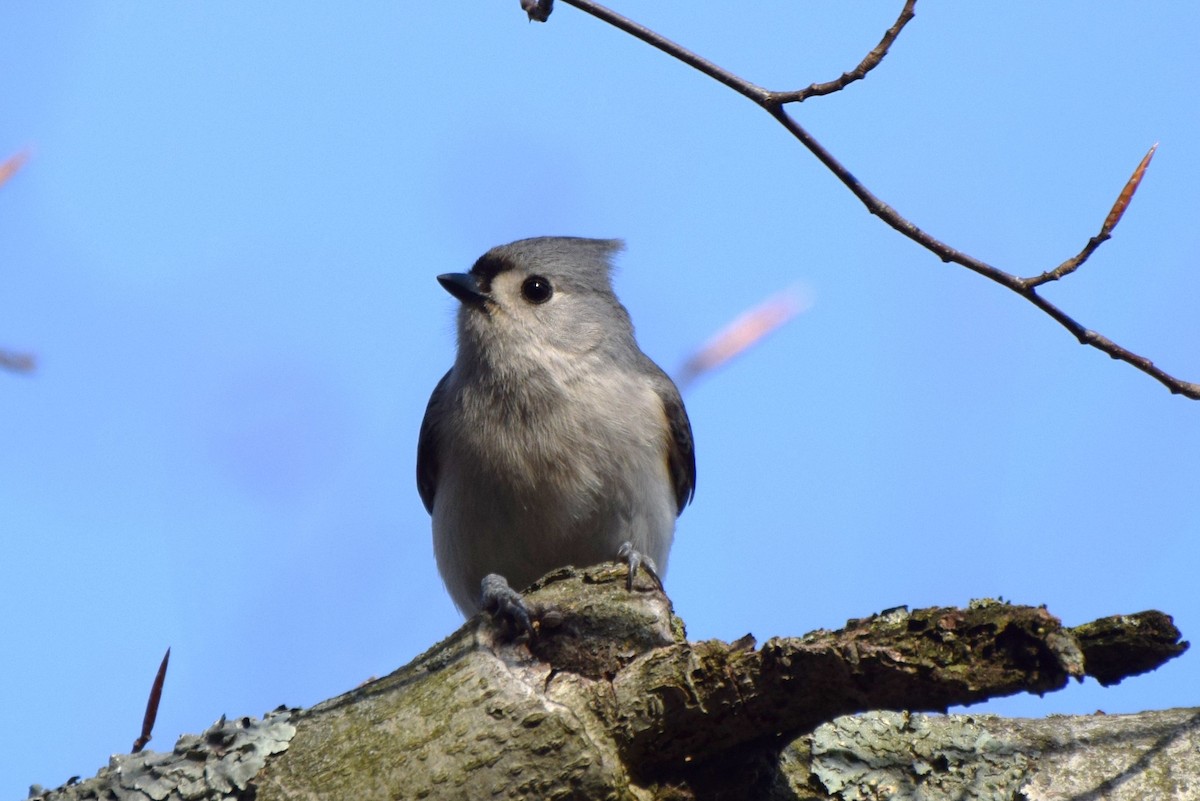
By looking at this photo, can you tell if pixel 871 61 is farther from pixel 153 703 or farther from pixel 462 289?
pixel 462 289

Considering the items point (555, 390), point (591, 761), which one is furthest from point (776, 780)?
point (555, 390)

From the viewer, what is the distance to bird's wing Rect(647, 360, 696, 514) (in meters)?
5.21

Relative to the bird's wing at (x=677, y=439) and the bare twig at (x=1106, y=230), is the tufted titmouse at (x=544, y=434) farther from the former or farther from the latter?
the bare twig at (x=1106, y=230)

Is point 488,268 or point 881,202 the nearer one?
point 881,202

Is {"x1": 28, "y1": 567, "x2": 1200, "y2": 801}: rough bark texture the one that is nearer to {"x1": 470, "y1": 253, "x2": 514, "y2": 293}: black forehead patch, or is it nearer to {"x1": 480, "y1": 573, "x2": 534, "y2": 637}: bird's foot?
{"x1": 480, "y1": 573, "x2": 534, "y2": 637}: bird's foot

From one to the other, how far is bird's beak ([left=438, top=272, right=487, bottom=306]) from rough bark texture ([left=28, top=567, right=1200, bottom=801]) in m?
2.44

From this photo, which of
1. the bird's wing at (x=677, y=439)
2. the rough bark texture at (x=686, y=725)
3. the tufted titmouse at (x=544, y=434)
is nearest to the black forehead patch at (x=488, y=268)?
the tufted titmouse at (x=544, y=434)

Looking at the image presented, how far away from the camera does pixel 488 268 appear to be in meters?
5.41

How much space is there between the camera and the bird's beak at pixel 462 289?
517cm

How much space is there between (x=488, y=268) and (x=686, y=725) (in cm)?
318

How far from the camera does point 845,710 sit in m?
2.55

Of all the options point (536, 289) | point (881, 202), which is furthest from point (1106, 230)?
point (536, 289)

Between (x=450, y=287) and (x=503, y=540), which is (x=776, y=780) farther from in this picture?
(x=450, y=287)

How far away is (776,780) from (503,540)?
193cm
